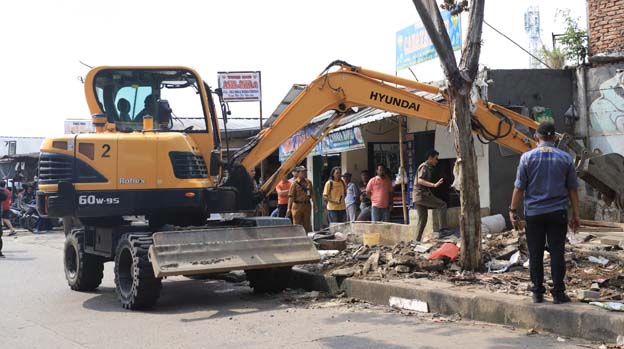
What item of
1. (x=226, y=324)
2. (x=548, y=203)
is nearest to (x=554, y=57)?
(x=548, y=203)

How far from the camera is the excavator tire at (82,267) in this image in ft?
32.8

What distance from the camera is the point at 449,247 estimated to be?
895 cm

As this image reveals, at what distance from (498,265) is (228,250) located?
11.6 feet

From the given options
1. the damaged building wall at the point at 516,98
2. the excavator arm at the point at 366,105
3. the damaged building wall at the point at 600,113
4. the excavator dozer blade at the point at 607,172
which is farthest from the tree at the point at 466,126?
the damaged building wall at the point at 600,113

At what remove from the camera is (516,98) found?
13414mm

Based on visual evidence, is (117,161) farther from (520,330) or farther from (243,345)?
(520,330)

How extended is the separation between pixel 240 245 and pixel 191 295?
1637 mm

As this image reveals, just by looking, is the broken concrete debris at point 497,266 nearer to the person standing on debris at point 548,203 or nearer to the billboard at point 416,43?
the person standing on debris at point 548,203

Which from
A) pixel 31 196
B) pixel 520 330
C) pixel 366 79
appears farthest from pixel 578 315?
pixel 31 196

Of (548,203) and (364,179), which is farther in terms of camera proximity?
(364,179)

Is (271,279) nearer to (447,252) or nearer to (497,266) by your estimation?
(447,252)

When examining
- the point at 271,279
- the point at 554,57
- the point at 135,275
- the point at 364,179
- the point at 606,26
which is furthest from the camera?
the point at 364,179

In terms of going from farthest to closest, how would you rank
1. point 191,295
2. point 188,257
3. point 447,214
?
point 447,214 < point 191,295 < point 188,257

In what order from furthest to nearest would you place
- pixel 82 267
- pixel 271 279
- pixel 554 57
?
pixel 554 57 < pixel 82 267 < pixel 271 279
